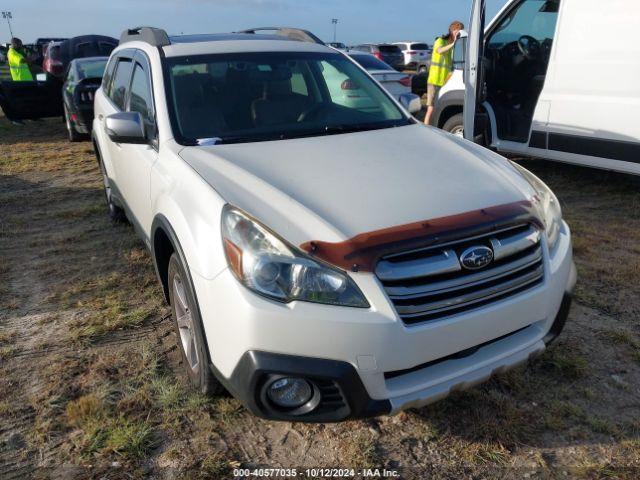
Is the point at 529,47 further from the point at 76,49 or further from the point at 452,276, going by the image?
the point at 76,49

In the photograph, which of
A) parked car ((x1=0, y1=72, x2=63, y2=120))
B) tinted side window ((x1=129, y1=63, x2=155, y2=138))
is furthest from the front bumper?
parked car ((x1=0, y1=72, x2=63, y2=120))

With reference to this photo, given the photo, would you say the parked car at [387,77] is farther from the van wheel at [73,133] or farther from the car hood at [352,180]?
the car hood at [352,180]

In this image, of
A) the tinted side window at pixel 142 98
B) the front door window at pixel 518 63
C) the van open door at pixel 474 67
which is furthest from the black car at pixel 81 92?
the front door window at pixel 518 63

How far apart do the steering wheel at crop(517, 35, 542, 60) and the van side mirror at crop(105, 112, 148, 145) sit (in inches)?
190

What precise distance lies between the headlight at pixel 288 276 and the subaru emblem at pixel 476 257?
0.43 meters

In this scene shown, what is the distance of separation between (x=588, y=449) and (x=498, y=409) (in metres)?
0.39

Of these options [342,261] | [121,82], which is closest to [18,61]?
[121,82]

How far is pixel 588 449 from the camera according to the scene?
2246 mm

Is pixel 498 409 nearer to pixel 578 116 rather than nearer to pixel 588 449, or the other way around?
pixel 588 449

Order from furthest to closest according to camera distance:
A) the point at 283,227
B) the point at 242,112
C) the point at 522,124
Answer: the point at 522,124 → the point at 242,112 → the point at 283,227

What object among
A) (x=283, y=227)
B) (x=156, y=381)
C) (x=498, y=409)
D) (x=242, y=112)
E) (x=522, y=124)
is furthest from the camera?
(x=522, y=124)

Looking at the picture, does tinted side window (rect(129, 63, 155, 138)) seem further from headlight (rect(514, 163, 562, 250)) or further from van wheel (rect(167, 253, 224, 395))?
headlight (rect(514, 163, 562, 250))

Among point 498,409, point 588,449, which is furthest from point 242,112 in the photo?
point 588,449

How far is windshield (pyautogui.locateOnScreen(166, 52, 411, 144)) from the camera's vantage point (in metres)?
2.97
